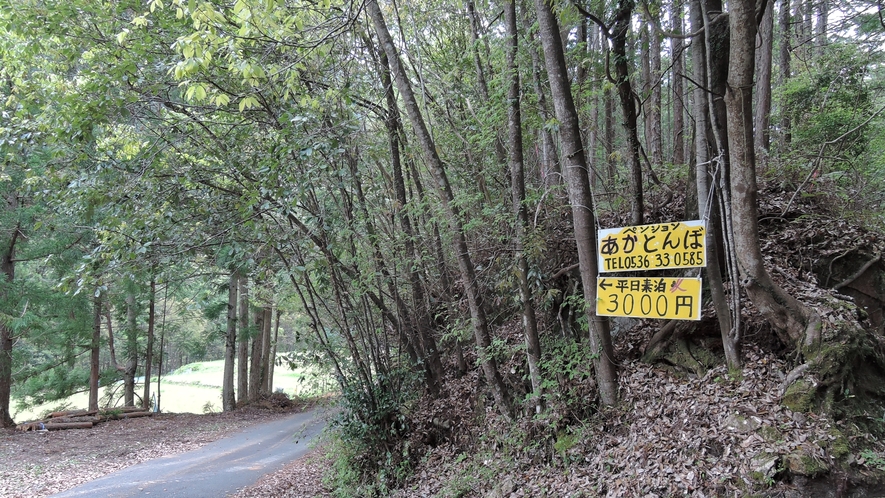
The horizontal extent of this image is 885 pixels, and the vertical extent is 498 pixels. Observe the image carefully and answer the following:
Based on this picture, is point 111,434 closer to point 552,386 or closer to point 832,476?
point 552,386

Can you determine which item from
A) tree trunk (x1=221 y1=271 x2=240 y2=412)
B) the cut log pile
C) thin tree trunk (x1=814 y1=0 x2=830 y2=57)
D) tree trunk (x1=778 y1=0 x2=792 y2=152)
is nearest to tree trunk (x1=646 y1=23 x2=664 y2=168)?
tree trunk (x1=778 y1=0 x2=792 y2=152)

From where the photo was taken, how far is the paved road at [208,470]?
852 centimetres

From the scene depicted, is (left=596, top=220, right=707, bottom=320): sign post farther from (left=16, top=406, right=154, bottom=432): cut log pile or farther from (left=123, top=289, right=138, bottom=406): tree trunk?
(left=123, top=289, right=138, bottom=406): tree trunk

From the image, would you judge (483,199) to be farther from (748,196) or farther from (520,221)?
(748,196)

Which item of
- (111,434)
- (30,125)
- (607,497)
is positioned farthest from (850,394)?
(111,434)

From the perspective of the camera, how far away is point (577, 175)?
4.90m

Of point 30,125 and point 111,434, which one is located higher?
point 30,125

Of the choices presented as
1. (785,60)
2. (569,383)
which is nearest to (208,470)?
(569,383)

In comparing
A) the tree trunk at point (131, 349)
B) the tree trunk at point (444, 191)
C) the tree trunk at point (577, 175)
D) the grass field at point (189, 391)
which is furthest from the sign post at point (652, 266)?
the tree trunk at point (131, 349)

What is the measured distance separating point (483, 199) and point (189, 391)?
26269mm

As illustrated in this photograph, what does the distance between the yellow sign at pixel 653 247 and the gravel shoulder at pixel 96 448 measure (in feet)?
22.3

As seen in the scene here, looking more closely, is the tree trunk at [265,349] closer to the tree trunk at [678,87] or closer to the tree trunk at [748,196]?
the tree trunk at [678,87]

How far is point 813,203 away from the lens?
18.8ft

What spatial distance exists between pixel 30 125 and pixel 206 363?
34182 mm
